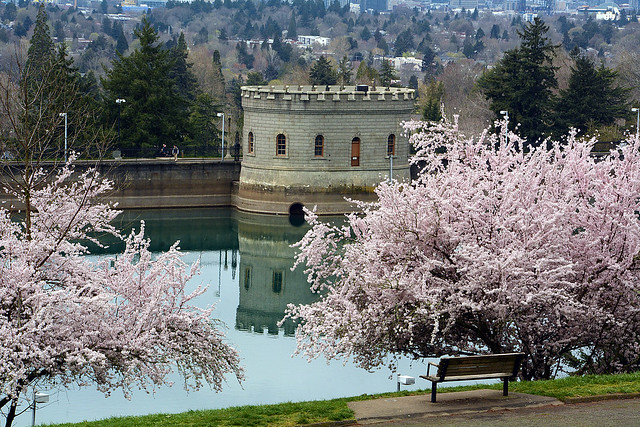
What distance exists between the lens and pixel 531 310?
28.2 m

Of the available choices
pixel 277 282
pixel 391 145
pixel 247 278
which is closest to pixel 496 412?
pixel 277 282

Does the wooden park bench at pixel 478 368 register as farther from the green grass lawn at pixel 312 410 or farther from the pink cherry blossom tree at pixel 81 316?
the pink cherry blossom tree at pixel 81 316

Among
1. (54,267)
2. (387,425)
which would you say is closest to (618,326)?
(387,425)

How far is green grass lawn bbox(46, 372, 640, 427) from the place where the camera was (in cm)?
2261

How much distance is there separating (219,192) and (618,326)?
148ft

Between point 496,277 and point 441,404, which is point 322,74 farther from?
point 441,404

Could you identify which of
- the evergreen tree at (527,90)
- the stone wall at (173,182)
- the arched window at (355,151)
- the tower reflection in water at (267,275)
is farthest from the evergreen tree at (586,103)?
the tower reflection in water at (267,275)

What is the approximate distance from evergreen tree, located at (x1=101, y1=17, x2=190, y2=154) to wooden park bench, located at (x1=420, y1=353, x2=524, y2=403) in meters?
50.3

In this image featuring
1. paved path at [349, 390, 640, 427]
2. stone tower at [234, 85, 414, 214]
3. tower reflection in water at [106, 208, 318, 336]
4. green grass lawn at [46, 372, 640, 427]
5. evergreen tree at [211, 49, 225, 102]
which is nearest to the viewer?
paved path at [349, 390, 640, 427]

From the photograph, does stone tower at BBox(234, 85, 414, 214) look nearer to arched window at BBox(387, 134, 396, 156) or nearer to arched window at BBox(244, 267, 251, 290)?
arched window at BBox(387, 134, 396, 156)

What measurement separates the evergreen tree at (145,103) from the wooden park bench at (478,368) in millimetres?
50271

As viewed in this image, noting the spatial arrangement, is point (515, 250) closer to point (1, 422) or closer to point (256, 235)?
point (1, 422)

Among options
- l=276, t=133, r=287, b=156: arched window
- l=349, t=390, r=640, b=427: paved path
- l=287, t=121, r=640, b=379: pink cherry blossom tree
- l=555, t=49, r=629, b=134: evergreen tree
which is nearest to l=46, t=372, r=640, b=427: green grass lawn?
l=349, t=390, r=640, b=427: paved path

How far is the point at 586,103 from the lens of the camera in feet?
261
